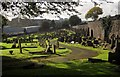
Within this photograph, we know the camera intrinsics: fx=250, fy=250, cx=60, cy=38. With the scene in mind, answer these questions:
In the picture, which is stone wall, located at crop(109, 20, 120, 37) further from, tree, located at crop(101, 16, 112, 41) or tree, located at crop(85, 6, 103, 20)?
tree, located at crop(85, 6, 103, 20)

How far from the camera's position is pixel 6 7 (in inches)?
696

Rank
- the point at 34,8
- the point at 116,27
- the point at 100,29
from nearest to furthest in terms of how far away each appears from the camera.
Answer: the point at 34,8 < the point at 116,27 < the point at 100,29

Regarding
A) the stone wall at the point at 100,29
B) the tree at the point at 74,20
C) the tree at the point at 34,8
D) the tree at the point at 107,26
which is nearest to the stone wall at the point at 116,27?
the stone wall at the point at 100,29

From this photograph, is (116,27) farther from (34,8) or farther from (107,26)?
(34,8)

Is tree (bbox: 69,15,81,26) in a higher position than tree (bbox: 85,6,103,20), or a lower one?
lower

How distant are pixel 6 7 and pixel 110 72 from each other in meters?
8.41

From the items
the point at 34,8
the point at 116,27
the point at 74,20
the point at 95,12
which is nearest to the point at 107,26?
the point at 116,27

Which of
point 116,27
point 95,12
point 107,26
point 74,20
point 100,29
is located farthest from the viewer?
point 95,12

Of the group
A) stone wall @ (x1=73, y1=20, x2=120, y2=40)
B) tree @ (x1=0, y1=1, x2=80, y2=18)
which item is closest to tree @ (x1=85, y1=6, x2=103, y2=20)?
stone wall @ (x1=73, y1=20, x2=120, y2=40)

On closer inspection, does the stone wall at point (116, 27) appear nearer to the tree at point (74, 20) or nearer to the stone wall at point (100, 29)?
the stone wall at point (100, 29)

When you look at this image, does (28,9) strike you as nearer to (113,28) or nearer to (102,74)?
(102,74)

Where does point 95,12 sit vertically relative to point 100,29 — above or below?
above

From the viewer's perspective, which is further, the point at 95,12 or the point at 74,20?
the point at 95,12

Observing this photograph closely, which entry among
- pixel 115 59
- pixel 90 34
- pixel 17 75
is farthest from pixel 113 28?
pixel 17 75
